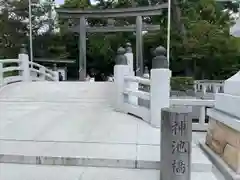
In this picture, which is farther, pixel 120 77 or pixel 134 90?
pixel 120 77

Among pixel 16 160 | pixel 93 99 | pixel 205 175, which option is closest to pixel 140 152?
pixel 205 175

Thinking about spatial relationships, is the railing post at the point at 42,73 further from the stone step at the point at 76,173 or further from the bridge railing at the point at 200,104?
the stone step at the point at 76,173

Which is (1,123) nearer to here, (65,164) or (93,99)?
(65,164)

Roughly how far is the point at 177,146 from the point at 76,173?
1369mm

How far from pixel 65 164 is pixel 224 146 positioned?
7.05 feet

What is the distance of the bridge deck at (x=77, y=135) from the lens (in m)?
3.79

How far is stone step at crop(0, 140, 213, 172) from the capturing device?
12.2 ft

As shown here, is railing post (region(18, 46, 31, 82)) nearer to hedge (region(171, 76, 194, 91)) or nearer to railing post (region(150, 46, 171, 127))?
railing post (region(150, 46, 171, 127))

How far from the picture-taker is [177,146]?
3000mm

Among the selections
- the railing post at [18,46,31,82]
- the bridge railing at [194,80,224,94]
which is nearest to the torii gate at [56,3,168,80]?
the bridge railing at [194,80,224,94]

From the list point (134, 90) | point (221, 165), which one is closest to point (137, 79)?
point (134, 90)

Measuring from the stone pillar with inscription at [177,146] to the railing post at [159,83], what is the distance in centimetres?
218

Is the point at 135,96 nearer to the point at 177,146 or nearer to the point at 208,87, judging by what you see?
the point at 177,146

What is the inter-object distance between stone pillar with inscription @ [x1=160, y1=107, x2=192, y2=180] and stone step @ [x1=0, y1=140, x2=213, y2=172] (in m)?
0.65
